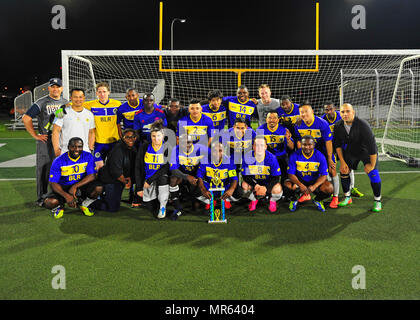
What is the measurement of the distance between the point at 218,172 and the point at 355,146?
6.49 feet

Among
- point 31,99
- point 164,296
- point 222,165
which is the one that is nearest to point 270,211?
point 222,165

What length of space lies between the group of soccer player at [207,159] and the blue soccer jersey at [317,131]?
0.05 feet

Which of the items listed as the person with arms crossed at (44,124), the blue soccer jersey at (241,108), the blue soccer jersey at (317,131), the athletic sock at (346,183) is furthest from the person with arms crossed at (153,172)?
the athletic sock at (346,183)

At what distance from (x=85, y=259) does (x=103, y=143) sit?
8.05ft

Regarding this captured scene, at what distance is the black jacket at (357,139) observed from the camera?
14.7 ft

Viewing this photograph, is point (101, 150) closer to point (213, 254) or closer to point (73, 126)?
point (73, 126)

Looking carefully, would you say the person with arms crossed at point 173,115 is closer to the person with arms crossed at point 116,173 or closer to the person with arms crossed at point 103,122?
the person with arms crossed at point 116,173

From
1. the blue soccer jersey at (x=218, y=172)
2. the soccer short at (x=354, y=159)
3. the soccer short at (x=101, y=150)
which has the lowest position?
the blue soccer jersey at (x=218, y=172)

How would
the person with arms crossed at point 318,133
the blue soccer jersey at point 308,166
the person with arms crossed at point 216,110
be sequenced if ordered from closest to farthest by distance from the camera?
the blue soccer jersey at point 308,166 → the person with arms crossed at point 318,133 → the person with arms crossed at point 216,110

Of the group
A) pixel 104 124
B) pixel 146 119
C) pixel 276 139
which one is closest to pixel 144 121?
pixel 146 119

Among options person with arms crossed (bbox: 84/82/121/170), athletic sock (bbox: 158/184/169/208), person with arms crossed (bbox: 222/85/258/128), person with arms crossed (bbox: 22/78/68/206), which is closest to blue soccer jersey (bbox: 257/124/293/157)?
person with arms crossed (bbox: 222/85/258/128)

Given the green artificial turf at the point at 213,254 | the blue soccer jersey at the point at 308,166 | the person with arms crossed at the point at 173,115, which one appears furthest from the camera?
the person with arms crossed at the point at 173,115

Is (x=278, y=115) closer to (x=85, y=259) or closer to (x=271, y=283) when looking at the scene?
(x=271, y=283)

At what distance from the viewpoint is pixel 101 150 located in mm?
5148
